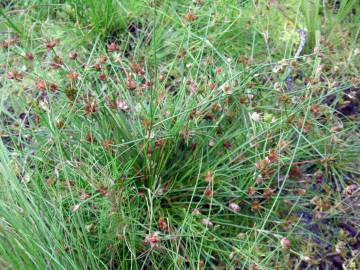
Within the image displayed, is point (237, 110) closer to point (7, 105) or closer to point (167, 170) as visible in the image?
point (167, 170)

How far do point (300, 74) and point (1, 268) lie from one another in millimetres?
1535

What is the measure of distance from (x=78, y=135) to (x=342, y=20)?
1.46 meters

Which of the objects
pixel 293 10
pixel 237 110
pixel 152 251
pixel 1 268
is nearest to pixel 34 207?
pixel 1 268

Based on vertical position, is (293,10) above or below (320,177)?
above

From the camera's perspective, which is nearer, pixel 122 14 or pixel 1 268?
pixel 1 268

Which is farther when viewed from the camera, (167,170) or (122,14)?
(122,14)

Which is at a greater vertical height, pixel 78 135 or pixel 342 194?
pixel 78 135

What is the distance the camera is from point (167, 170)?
6.16 feet

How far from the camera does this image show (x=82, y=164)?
172 cm

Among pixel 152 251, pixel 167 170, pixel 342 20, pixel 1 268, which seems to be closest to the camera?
pixel 1 268

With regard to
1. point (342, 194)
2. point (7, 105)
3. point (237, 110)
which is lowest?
point (342, 194)

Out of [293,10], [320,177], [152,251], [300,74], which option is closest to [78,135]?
[152,251]

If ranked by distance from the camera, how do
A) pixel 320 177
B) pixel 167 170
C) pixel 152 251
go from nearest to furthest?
pixel 152 251
pixel 167 170
pixel 320 177

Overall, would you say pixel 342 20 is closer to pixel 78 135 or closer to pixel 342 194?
pixel 342 194
